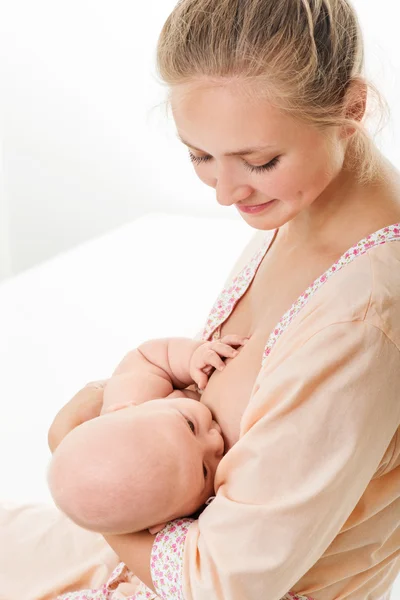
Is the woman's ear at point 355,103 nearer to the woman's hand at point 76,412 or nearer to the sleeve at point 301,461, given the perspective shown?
the sleeve at point 301,461

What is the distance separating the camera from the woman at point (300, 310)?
47.5 inches

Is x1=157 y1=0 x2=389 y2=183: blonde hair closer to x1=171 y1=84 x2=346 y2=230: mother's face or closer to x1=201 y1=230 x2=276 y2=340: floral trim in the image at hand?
x1=171 y1=84 x2=346 y2=230: mother's face

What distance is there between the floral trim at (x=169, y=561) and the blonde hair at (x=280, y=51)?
65cm

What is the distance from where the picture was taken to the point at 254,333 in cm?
156

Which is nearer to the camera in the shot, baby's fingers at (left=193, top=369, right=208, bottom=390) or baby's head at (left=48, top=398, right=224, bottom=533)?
baby's head at (left=48, top=398, right=224, bottom=533)

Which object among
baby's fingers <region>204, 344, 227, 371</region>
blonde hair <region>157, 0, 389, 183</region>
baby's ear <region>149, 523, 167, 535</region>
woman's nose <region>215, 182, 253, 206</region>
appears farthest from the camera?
baby's fingers <region>204, 344, 227, 371</region>

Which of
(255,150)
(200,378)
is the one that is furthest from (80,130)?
(255,150)

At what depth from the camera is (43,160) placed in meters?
4.38

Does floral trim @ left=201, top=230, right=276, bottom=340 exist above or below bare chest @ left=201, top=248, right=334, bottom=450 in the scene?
above

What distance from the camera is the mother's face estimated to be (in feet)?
4.01

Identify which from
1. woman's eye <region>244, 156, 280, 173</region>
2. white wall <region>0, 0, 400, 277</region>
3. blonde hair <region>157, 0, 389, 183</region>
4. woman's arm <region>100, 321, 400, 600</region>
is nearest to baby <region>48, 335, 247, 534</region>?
woman's arm <region>100, 321, 400, 600</region>

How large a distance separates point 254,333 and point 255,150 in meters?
0.42

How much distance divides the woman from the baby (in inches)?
2.7

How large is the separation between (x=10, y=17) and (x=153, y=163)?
0.95 meters
